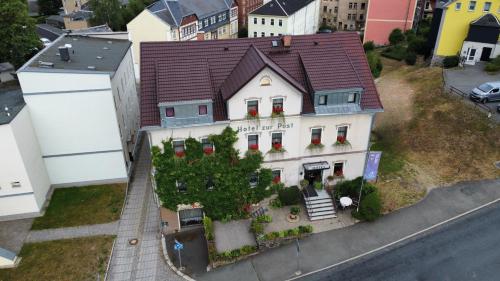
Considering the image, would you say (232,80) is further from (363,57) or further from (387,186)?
(387,186)

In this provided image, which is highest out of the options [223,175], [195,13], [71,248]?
[195,13]

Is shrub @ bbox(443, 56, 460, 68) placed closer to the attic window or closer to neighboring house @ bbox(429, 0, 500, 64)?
neighboring house @ bbox(429, 0, 500, 64)

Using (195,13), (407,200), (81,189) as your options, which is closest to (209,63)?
(81,189)

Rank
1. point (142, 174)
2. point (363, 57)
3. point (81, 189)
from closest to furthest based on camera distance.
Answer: point (363, 57) < point (81, 189) < point (142, 174)

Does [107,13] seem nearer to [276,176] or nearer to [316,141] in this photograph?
[276,176]

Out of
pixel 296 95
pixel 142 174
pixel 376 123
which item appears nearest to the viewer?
pixel 296 95

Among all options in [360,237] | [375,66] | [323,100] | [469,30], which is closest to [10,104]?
[323,100]

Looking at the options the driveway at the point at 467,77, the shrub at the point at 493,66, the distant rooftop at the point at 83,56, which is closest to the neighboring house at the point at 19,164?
the distant rooftop at the point at 83,56
